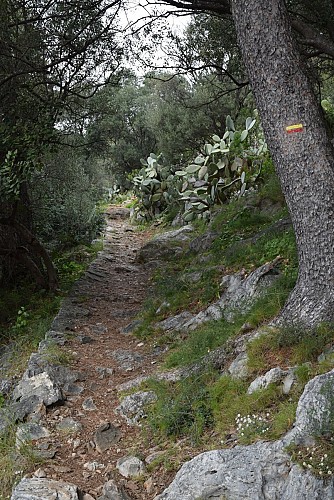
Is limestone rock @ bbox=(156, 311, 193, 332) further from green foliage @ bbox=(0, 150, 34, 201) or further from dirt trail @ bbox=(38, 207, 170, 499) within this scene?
green foliage @ bbox=(0, 150, 34, 201)

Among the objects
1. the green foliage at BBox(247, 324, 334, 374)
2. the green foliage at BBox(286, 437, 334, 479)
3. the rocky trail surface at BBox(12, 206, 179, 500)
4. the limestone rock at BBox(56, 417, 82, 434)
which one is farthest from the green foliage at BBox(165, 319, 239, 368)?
the green foliage at BBox(286, 437, 334, 479)

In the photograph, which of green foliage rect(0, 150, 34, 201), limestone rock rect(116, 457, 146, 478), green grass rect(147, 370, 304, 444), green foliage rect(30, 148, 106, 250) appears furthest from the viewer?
green foliage rect(30, 148, 106, 250)

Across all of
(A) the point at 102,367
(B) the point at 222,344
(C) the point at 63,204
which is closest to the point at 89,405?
(A) the point at 102,367

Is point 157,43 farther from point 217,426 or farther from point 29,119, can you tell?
point 217,426

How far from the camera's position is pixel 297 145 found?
177 inches

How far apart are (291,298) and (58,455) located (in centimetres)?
232

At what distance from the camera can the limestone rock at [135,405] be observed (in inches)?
191

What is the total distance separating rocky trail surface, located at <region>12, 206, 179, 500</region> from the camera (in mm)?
3980

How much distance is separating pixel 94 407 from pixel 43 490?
1.44 meters

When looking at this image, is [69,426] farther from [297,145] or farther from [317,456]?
[297,145]

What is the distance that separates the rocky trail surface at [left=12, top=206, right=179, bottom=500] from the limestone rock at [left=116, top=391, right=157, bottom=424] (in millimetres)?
26

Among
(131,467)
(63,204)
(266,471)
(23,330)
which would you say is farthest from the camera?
(63,204)

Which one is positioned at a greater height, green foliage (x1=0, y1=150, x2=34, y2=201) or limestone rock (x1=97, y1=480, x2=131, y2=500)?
green foliage (x1=0, y1=150, x2=34, y2=201)

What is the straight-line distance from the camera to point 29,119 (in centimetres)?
806
